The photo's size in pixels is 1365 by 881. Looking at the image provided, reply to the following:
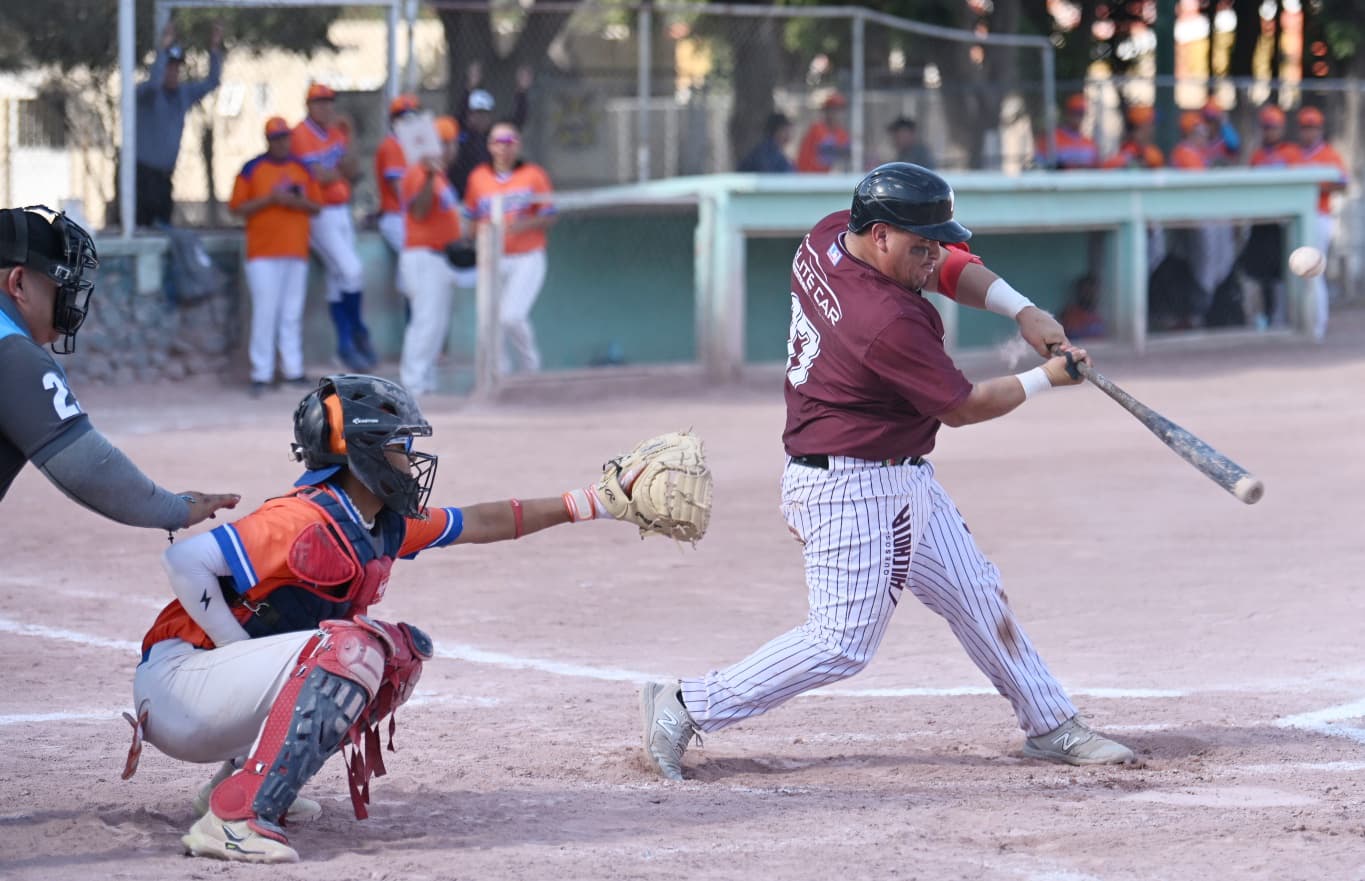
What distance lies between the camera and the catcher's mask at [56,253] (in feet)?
13.0

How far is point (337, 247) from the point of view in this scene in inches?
533

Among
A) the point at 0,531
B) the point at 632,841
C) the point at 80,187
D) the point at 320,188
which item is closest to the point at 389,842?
the point at 632,841

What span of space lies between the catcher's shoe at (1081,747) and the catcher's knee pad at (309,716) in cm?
216

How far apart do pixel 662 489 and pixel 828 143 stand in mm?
12164

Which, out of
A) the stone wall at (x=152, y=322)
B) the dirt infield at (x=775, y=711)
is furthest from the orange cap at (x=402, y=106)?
the dirt infield at (x=775, y=711)

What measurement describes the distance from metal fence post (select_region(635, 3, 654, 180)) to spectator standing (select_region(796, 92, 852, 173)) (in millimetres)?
1534

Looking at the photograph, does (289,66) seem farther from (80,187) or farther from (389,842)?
(389,842)

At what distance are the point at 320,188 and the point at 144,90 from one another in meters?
1.58

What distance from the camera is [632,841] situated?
428 centimetres

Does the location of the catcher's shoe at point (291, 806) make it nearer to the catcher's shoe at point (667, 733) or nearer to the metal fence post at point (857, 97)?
the catcher's shoe at point (667, 733)

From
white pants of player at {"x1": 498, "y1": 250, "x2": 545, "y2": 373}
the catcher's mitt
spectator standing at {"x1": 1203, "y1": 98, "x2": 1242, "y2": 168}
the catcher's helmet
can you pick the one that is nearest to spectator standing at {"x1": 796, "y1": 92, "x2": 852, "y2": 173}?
white pants of player at {"x1": 498, "y1": 250, "x2": 545, "y2": 373}

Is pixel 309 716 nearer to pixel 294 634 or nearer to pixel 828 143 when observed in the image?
pixel 294 634

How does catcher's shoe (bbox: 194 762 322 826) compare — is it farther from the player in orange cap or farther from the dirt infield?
the player in orange cap

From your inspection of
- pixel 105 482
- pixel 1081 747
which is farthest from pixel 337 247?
pixel 105 482
